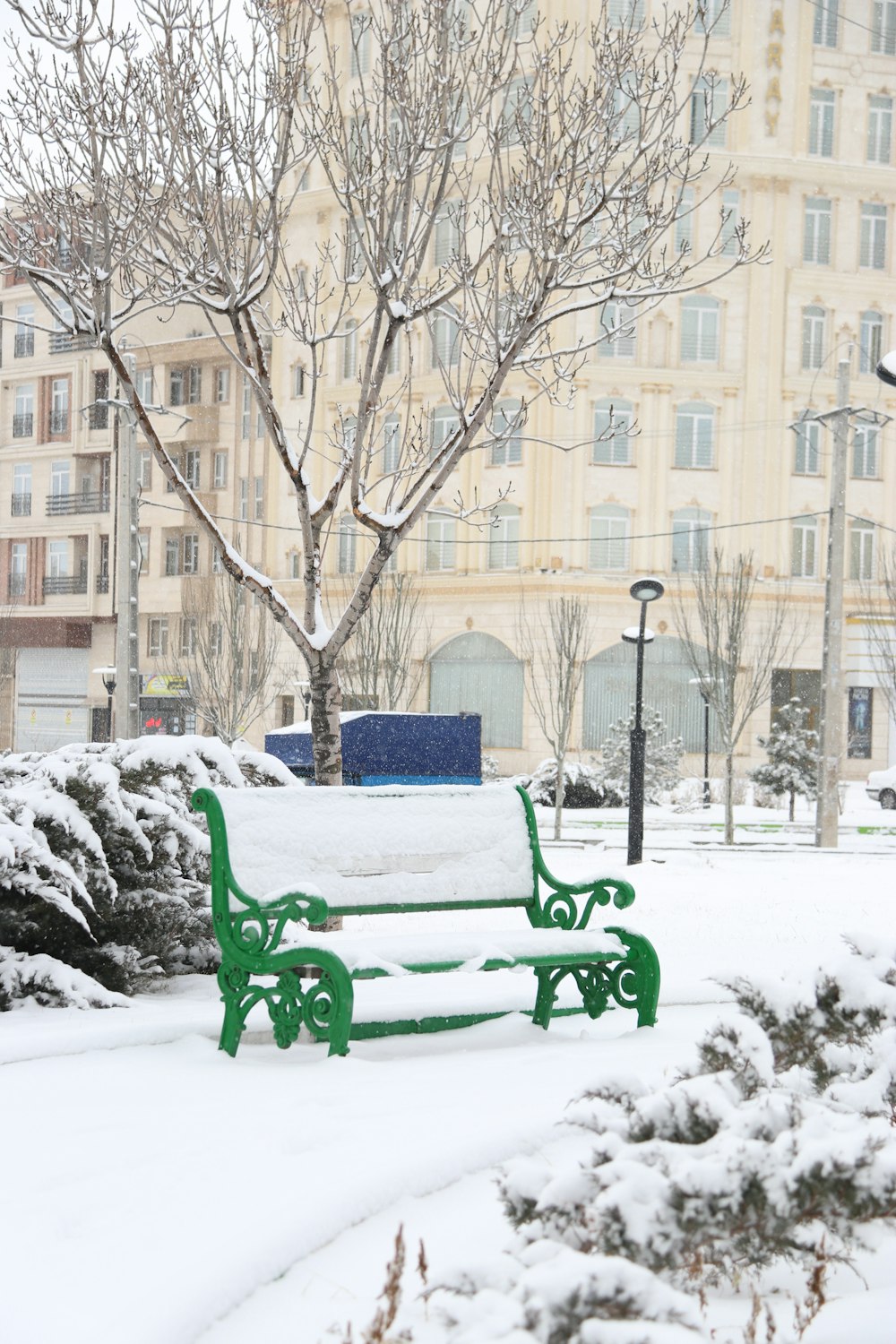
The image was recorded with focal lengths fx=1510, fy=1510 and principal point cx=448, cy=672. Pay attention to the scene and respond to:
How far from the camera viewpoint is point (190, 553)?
5197 centimetres

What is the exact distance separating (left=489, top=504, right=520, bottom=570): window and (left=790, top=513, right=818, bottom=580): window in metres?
7.97

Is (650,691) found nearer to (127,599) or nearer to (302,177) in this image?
(127,599)

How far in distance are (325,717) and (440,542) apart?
35.3 metres

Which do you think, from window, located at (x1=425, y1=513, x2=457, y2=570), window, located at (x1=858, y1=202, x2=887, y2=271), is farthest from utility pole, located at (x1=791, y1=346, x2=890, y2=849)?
window, located at (x1=858, y1=202, x2=887, y2=271)

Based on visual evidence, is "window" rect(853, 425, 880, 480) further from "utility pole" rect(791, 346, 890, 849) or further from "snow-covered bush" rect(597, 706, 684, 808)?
"utility pole" rect(791, 346, 890, 849)

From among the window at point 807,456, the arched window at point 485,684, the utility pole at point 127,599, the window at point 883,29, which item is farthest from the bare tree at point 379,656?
the window at point 883,29

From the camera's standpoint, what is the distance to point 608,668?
140 feet

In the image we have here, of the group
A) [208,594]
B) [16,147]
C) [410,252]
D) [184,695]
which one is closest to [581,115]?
[410,252]

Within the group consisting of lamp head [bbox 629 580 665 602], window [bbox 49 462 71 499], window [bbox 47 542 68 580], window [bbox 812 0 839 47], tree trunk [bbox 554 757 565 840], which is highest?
window [bbox 812 0 839 47]

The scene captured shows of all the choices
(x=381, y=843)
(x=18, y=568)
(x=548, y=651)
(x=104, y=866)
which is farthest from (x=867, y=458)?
(x=104, y=866)

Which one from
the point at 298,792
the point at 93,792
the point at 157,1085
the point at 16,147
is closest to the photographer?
the point at 157,1085

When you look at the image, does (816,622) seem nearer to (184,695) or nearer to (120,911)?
(184,695)

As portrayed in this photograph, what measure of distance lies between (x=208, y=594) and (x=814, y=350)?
18928 millimetres

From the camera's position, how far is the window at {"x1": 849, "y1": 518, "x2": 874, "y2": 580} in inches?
1740
